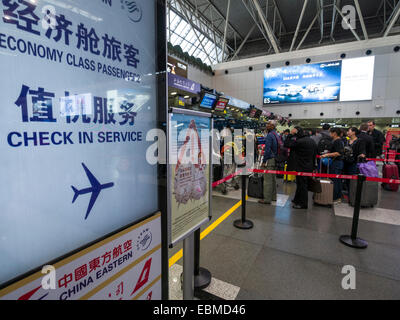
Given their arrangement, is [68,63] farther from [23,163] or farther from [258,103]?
[258,103]

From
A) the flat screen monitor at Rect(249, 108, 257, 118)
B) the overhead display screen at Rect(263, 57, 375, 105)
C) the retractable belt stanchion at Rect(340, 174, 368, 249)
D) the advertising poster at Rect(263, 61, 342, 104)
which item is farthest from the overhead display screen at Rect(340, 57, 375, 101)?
the retractable belt stanchion at Rect(340, 174, 368, 249)

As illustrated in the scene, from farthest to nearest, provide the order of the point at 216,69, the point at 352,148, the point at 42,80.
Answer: the point at 216,69 → the point at 352,148 → the point at 42,80

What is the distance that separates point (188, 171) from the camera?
1707mm

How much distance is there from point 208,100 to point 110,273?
21.0ft

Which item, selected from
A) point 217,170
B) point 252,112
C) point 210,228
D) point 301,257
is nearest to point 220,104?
point 217,170

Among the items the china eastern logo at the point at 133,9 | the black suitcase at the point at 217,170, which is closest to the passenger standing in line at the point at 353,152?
the black suitcase at the point at 217,170

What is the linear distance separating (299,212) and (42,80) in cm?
465

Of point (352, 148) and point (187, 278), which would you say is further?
point (352, 148)

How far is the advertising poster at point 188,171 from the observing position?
1.56 metres

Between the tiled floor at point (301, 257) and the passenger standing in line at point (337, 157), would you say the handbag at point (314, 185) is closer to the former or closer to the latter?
the tiled floor at point (301, 257)

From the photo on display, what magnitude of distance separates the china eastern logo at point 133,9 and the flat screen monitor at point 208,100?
551 cm

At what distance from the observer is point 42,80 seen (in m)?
0.89
